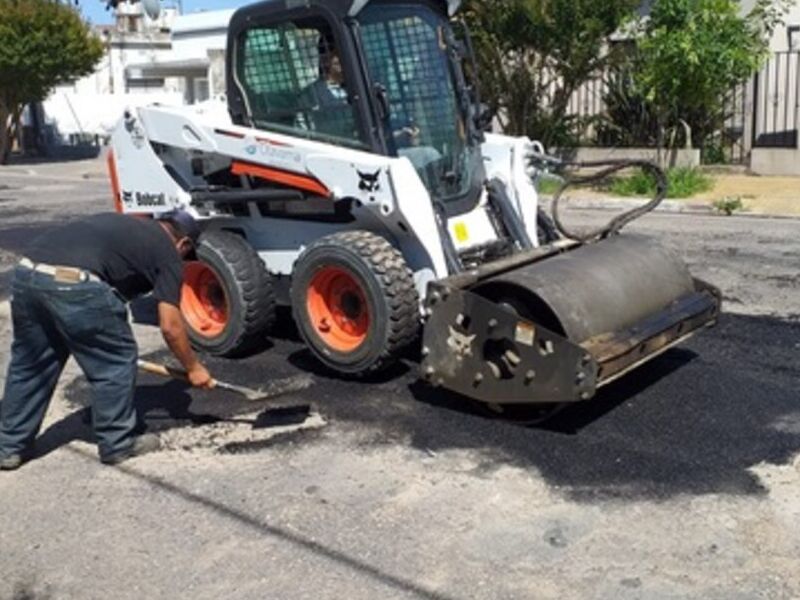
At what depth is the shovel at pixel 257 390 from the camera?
226 inches

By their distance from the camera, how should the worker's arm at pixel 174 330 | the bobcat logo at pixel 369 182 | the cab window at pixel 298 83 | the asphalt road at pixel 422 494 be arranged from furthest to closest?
the cab window at pixel 298 83
the bobcat logo at pixel 369 182
the worker's arm at pixel 174 330
the asphalt road at pixel 422 494

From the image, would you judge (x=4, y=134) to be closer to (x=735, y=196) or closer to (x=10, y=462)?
(x=735, y=196)

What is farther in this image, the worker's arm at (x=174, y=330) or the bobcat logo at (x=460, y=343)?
the bobcat logo at (x=460, y=343)

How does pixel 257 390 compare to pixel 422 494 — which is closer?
pixel 422 494

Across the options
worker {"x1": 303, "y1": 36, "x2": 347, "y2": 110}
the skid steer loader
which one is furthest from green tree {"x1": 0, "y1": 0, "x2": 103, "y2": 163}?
worker {"x1": 303, "y1": 36, "x2": 347, "y2": 110}

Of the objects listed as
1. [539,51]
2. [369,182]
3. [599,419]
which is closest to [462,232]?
[369,182]

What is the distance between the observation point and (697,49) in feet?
45.9

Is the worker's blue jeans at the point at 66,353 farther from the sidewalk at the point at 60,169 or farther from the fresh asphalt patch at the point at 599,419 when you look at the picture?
the sidewalk at the point at 60,169

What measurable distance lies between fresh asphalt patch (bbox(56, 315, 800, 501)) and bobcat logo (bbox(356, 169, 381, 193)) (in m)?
1.14

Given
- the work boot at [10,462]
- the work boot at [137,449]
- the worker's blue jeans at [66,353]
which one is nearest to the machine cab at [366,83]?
the worker's blue jeans at [66,353]

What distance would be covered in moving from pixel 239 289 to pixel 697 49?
31.7ft

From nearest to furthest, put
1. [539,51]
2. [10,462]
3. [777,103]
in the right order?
1. [10,462]
2. [539,51]
3. [777,103]

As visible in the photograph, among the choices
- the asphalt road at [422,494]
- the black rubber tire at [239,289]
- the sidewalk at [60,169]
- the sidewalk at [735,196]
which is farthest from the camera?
the sidewalk at [60,169]

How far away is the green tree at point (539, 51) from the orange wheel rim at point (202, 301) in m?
9.50
